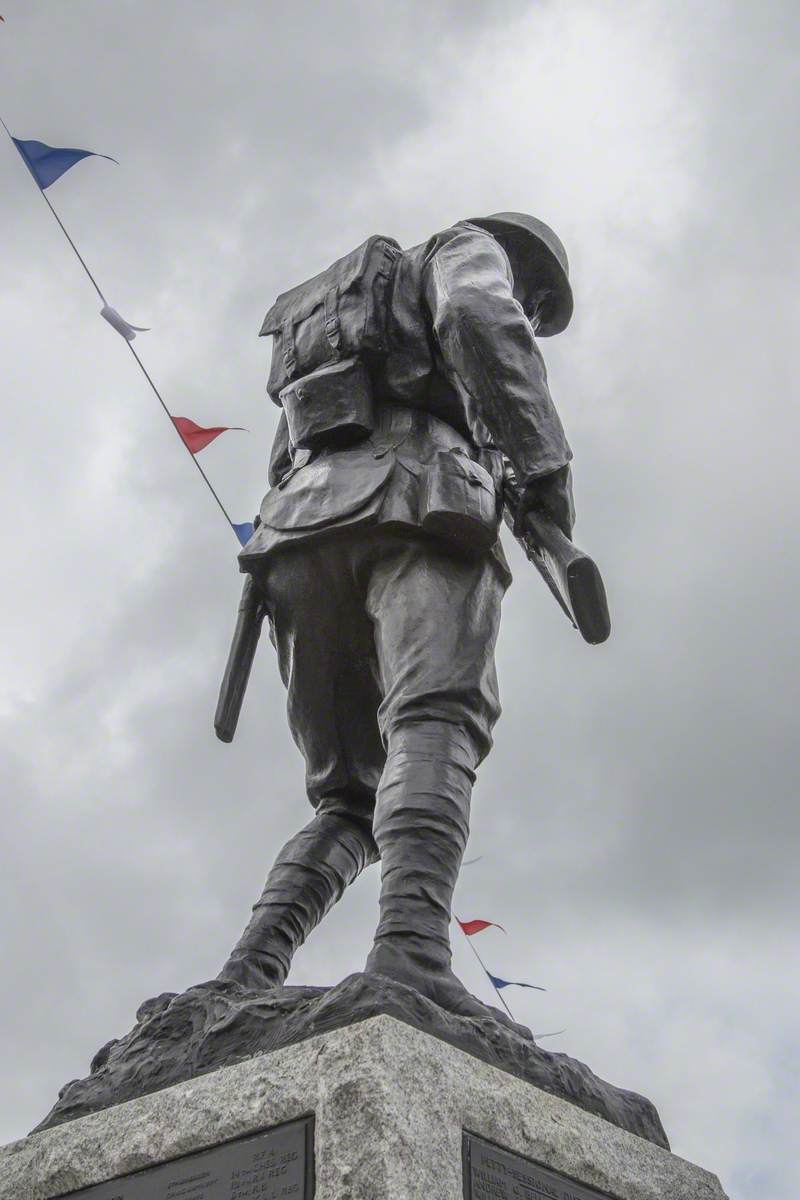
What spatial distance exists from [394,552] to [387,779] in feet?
2.45

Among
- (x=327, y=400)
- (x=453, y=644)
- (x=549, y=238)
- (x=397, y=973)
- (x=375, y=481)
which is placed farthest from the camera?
(x=549, y=238)

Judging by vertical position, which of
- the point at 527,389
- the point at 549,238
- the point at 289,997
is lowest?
the point at 289,997

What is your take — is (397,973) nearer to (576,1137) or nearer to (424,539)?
(576,1137)

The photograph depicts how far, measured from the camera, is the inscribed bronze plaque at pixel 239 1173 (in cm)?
262

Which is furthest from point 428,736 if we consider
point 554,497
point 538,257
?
point 538,257

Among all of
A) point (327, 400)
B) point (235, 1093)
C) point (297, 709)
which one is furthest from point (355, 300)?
point (235, 1093)

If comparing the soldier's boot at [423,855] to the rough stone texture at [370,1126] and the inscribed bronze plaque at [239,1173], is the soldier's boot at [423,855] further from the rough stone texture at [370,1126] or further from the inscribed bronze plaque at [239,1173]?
the inscribed bronze plaque at [239,1173]

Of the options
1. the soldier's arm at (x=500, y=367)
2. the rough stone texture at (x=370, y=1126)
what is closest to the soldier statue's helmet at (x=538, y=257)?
the soldier's arm at (x=500, y=367)

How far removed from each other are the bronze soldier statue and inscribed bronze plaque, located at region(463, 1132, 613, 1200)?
57 centimetres

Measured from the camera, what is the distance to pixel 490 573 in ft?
13.1

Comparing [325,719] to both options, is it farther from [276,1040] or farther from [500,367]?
[276,1040]

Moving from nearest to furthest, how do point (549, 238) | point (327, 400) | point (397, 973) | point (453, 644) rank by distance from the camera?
point (397, 973) < point (453, 644) < point (327, 400) < point (549, 238)

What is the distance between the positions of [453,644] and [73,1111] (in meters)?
1.56

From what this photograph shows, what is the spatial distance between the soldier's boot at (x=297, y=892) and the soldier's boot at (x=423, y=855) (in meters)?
0.54
